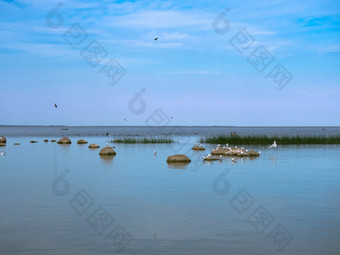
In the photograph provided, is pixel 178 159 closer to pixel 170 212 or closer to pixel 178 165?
pixel 178 165

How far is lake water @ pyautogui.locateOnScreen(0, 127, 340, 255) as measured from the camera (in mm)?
11539

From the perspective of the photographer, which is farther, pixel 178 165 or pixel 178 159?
pixel 178 159

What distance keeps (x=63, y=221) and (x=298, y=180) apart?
48.4 feet

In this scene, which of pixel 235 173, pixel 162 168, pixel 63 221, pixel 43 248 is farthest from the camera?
pixel 162 168

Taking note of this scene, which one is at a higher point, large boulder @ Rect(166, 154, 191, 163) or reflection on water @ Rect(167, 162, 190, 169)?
large boulder @ Rect(166, 154, 191, 163)

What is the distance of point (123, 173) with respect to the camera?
1125 inches

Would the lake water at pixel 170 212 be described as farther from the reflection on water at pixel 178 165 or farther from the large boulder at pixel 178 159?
the large boulder at pixel 178 159

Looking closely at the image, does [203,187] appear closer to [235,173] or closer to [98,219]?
[235,173]

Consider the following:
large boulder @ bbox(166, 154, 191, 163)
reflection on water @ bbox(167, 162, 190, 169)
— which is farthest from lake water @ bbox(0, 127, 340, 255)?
large boulder @ bbox(166, 154, 191, 163)

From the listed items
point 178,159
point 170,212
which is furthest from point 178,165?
point 170,212

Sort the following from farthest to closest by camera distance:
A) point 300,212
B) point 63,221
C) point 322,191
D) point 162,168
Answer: point 162,168
point 322,191
point 300,212
point 63,221

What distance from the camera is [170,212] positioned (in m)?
15.7

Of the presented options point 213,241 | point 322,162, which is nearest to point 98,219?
point 213,241

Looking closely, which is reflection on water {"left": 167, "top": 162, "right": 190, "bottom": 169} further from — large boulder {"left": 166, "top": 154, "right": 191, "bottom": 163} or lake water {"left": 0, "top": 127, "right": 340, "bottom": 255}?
lake water {"left": 0, "top": 127, "right": 340, "bottom": 255}
